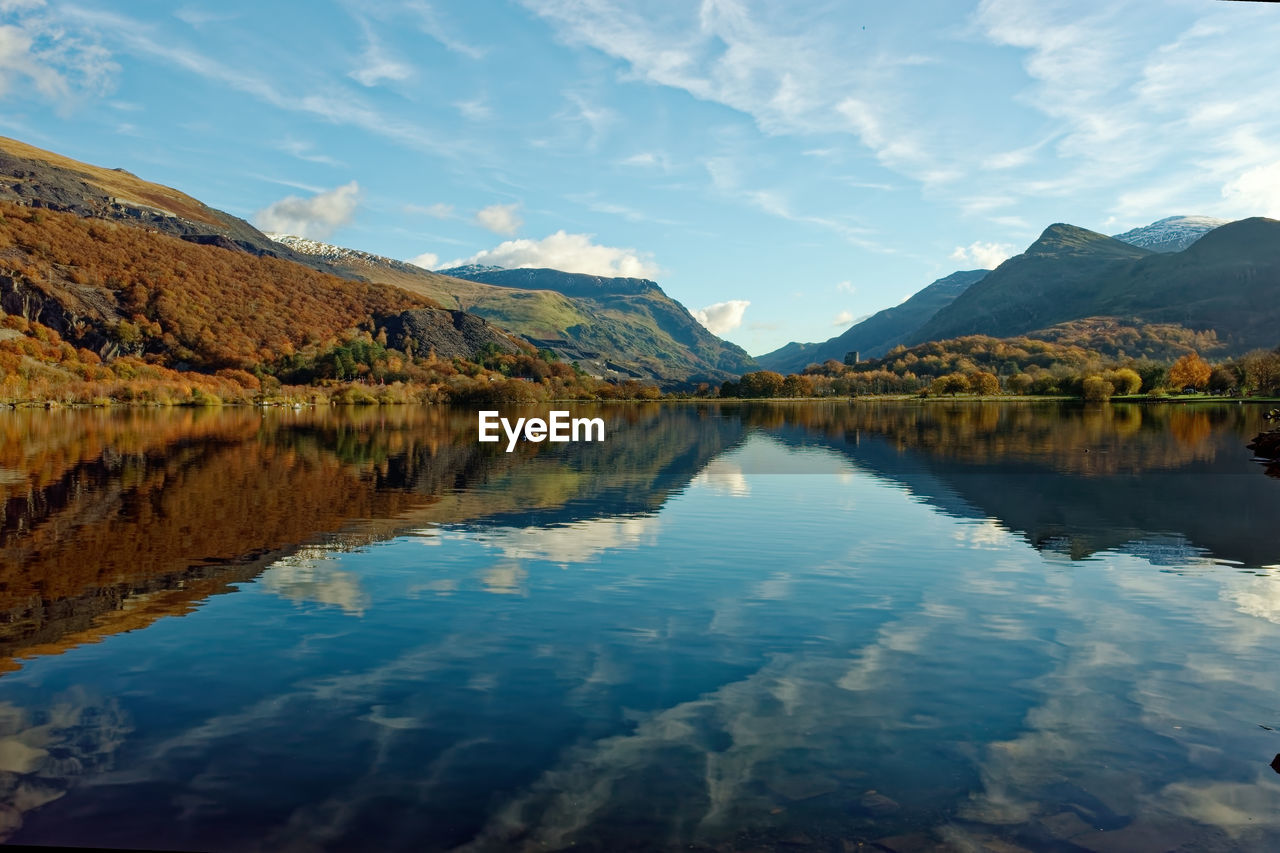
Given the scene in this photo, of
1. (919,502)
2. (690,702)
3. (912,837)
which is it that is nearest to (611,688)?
(690,702)

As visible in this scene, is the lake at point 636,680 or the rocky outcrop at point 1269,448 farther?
the rocky outcrop at point 1269,448

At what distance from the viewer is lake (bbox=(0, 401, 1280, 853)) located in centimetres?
1141

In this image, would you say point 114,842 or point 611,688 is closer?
point 114,842

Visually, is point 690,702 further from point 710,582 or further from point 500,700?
point 710,582

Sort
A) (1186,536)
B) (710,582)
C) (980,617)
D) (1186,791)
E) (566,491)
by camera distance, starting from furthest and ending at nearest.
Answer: (566,491)
(1186,536)
(710,582)
(980,617)
(1186,791)

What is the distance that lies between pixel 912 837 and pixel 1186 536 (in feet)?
102

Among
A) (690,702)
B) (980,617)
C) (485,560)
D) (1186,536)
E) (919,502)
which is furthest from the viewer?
(919,502)

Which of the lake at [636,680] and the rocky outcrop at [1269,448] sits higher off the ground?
the rocky outcrop at [1269,448]

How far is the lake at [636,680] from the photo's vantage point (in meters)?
11.4

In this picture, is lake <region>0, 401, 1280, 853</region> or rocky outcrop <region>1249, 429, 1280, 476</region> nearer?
lake <region>0, 401, 1280, 853</region>

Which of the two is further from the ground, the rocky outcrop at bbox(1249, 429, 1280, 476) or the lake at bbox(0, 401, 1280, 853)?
the rocky outcrop at bbox(1249, 429, 1280, 476)

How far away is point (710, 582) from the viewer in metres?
26.7

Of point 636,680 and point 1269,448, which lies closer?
point 636,680

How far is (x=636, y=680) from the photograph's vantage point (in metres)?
16.9
